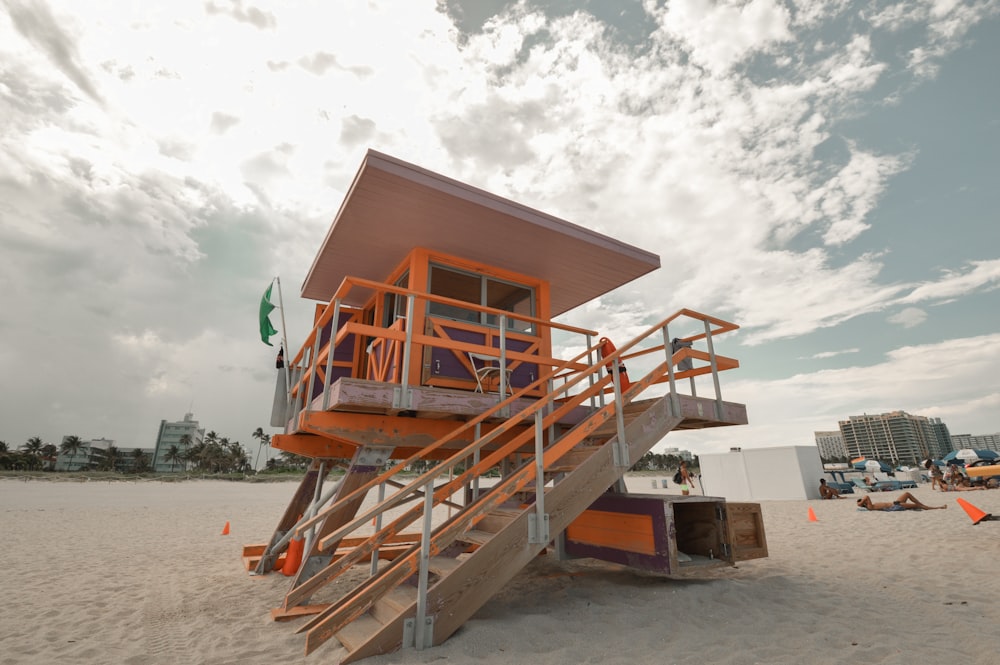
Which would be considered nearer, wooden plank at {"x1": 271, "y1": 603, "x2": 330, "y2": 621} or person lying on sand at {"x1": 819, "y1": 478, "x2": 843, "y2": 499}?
wooden plank at {"x1": 271, "y1": 603, "x2": 330, "y2": 621}

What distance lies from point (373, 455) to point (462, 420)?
1.22 meters

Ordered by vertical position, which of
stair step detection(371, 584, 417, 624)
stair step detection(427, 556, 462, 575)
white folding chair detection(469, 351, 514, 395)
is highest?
white folding chair detection(469, 351, 514, 395)

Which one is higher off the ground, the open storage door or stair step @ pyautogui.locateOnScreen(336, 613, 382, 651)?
the open storage door

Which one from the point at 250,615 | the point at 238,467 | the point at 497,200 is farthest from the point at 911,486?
the point at 238,467

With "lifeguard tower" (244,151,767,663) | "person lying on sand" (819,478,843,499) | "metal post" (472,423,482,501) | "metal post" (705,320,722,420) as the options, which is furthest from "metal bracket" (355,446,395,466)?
"person lying on sand" (819,478,843,499)

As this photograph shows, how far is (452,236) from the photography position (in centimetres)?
768

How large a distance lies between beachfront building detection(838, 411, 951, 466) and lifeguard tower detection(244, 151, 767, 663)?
556ft

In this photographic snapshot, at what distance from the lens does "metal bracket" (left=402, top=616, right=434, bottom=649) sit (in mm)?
3898

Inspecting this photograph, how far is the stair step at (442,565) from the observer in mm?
4395

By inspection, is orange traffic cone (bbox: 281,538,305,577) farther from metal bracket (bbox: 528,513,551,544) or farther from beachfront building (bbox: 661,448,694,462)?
beachfront building (bbox: 661,448,694,462)

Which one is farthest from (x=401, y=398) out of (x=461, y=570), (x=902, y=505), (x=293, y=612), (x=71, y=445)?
(x=71, y=445)

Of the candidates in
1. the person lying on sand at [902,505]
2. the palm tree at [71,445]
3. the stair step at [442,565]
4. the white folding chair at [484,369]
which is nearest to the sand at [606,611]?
the stair step at [442,565]

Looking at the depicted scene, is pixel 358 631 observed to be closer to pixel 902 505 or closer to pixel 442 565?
pixel 442 565

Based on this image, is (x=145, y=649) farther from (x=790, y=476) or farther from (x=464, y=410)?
(x=790, y=476)
